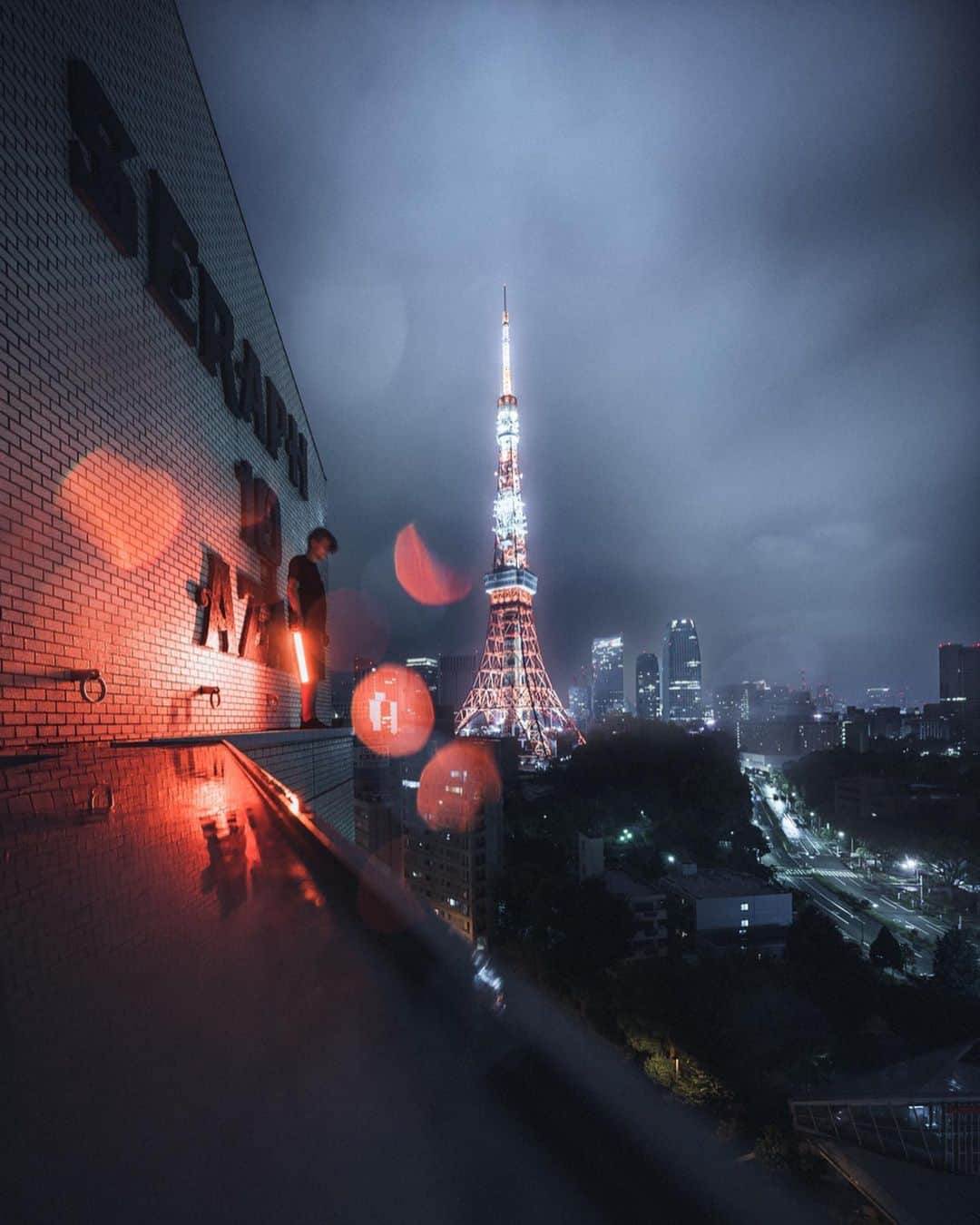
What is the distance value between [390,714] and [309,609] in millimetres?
30745

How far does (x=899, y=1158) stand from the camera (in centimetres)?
967

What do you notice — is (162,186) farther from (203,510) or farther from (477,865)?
(477,865)

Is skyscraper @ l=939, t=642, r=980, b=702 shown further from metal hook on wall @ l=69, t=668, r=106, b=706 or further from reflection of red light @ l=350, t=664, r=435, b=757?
metal hook on wall @ l=69, t=668, r=106, b=706

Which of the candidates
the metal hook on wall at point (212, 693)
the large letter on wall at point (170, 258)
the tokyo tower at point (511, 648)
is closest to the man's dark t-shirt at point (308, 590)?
the metal hook on wall at point (212, 693)

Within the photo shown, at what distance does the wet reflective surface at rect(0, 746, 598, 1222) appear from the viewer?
1.32 feet

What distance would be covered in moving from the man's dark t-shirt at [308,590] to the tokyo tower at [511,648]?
30.3 m

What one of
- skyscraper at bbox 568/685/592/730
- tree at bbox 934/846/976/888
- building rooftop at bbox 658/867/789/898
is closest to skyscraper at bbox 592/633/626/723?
skyscraper at bbox 568/685/592/730

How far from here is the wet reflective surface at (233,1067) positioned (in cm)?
40

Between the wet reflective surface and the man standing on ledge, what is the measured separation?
5.71 meters

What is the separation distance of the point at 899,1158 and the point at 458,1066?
1429 cm

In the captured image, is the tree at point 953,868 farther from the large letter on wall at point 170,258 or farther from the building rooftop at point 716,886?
the large letter on wall at point 170,258

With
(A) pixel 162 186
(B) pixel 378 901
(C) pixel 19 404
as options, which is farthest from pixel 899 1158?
(A) pixel 162 186

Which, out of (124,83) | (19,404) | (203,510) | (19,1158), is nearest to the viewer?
(19,1158)

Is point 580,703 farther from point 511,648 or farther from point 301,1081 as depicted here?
point 301,1081
